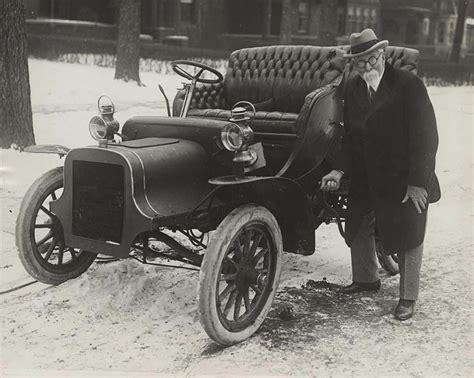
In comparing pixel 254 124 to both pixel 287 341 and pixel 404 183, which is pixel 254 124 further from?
pixel 287 341

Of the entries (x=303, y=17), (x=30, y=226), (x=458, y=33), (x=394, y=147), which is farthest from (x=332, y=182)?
(x=303, y=17)

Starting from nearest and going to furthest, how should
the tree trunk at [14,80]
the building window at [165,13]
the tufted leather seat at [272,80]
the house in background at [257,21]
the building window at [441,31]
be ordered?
the tufted leather seat at [272,80] → the tree trunk at [14,80] → the house in background at [257,21] → the building window at [441,31] → the building window at [165,13]

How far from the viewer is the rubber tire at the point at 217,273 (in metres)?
3.31

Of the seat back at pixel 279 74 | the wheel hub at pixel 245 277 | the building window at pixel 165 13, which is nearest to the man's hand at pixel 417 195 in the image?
the wheel hub at pixel 245 277

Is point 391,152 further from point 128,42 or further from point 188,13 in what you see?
point 188,13

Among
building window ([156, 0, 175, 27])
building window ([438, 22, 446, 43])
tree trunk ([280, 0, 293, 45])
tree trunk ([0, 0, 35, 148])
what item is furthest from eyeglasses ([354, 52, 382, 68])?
building window ([156, 0, 175, 27])

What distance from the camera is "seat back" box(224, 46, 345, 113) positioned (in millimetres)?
5660

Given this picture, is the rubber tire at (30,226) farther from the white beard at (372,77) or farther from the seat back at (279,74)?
the seat back at (279,74)

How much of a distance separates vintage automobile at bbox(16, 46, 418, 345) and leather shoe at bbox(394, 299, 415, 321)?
625mm

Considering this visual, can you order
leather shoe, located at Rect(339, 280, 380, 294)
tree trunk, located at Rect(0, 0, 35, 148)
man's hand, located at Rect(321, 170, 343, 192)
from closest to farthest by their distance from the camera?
man's hand, located at Rect(321, 170, 343, 192)
leather shoe, located at Rect(339, 280, 380, 294)
tree trunk, located at Rect(0, 0, 35, 148)

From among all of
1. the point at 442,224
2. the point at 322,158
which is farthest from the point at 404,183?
the point at 442,224

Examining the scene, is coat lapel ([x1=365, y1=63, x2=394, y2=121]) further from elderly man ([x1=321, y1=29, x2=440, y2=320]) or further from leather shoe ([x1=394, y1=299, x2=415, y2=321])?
leather shoe ([x1=394, y1=299, x2=415, y2=321])

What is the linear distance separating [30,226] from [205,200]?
1103 mm

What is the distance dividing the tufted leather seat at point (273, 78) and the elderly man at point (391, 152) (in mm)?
1492
